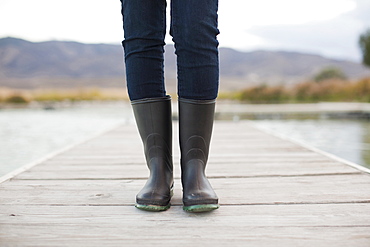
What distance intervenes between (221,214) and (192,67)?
0.33 meters

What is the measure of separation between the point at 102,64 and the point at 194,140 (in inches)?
2290

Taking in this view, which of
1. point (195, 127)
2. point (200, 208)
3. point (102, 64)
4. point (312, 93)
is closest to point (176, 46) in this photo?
point (195, 127)

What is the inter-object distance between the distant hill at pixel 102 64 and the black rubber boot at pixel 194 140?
48.7 meters

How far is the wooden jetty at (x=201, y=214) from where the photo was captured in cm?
67

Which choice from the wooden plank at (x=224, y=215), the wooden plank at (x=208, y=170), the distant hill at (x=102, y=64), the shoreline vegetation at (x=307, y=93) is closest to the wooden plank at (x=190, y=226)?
the wooden plank at (x=224, y=215)

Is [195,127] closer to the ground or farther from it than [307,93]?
farther from it

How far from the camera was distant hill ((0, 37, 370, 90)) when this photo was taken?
52969mm

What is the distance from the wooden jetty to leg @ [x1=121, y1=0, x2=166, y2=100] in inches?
11.6

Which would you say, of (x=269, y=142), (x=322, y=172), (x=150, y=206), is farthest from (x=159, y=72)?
(x=269, y=142)

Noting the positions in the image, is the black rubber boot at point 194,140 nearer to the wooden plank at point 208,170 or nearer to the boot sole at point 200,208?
the boot sole at point 200,208

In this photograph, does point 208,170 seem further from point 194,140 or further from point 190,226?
point 190,226

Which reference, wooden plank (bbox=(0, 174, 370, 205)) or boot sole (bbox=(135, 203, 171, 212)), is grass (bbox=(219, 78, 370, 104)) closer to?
wooden plank (bbox=(0, 174, 370, 205))

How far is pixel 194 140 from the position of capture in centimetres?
88

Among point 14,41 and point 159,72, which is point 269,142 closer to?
point 159,72
